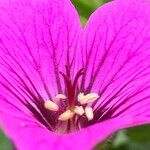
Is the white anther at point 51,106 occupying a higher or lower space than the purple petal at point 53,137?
lower

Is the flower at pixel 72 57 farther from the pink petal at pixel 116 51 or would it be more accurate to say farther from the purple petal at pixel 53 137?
the purple petal at pixel 53 137

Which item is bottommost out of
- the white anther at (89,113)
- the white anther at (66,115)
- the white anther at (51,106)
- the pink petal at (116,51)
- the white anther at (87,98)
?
the white anther at (89,113)

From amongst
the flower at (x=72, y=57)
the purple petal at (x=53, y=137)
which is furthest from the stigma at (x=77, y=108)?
the purple petal at (x=53, y=137)

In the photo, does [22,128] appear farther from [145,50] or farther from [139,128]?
[139,128]

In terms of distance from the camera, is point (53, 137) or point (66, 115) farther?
point (66, 115)

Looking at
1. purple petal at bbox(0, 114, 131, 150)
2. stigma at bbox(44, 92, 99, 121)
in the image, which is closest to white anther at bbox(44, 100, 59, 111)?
stigma at bbox(44, 92, 99, 121)

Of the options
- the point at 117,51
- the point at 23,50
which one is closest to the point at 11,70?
the point at 23,50

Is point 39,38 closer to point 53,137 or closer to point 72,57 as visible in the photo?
point 72,57

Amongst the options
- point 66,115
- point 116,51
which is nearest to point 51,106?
point 66,115
